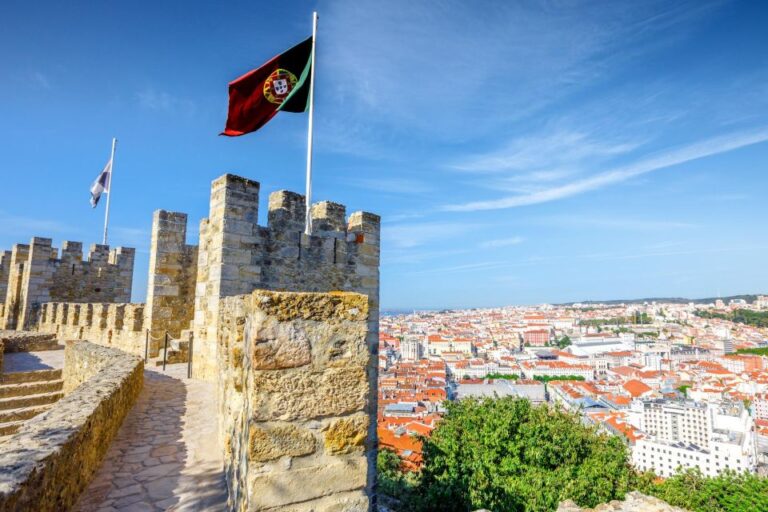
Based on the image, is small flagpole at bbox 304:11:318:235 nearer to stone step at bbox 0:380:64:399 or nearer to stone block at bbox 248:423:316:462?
stone block at bbox 248:423:316:462

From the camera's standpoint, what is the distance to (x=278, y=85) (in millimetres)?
7438

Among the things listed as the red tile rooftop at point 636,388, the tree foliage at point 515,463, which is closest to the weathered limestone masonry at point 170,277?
the tree foliage at point 515,463

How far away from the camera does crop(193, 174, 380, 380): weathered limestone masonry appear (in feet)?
20.1

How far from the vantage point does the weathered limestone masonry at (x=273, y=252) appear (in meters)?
6.12

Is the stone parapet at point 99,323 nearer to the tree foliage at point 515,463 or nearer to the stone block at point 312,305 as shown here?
the tree foliage at point 515,463

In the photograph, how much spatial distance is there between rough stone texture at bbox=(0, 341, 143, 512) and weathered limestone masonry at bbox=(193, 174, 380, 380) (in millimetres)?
1567

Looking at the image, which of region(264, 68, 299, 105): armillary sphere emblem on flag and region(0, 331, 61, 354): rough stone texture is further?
region(0, 331, 61, 354): rough stone texture

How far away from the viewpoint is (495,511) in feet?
30.6

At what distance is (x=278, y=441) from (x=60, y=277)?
1886 cm

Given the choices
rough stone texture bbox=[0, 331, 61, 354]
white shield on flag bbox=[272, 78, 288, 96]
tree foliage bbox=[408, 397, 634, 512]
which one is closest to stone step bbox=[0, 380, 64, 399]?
rough stone texture bbox=[0, 331, 61, 354]

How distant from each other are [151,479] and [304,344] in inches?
114

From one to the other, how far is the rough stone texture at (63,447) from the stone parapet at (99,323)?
520 cm

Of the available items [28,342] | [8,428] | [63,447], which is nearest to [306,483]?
[63,447]

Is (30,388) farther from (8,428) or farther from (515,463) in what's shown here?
(515,463)
